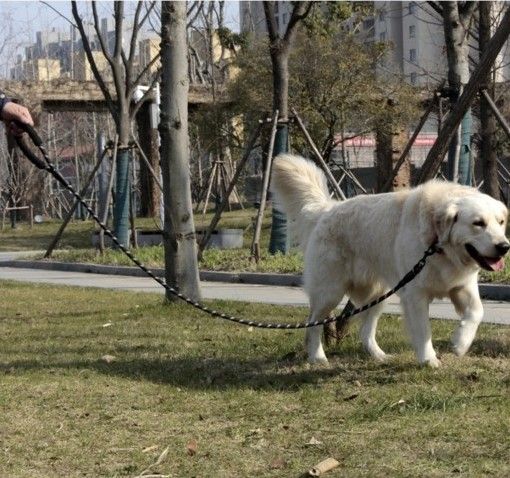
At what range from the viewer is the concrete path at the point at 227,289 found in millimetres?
10701

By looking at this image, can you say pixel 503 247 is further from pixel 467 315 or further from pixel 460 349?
pixel 460 349

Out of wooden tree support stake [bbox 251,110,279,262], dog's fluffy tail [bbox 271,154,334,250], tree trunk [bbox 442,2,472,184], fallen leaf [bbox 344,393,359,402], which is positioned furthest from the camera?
wooden tree support stake [bbox 251,110,279,262]

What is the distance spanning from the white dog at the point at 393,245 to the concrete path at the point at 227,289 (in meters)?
2.68

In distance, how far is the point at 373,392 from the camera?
6.15 m

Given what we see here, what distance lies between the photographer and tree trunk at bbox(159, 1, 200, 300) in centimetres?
1090

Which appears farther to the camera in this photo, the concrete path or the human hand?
the concrete path

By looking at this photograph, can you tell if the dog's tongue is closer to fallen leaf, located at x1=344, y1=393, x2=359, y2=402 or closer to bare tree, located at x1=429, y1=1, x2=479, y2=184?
fallen leaf, located at x1=344, y1=393, x2=359, y2=402

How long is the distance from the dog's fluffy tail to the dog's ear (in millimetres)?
1269

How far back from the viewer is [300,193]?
7738 millimetres

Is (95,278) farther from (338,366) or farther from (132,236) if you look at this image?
(338,366)

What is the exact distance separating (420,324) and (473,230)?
72 cm

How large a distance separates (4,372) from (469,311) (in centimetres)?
319

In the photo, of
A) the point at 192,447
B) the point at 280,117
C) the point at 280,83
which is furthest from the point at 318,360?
the point at 280,83

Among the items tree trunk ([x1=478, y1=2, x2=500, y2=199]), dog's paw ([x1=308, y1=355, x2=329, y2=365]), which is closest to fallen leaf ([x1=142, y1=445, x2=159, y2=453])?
dog's paw ([x1=308, y1=355, x2=329, y2=365])
